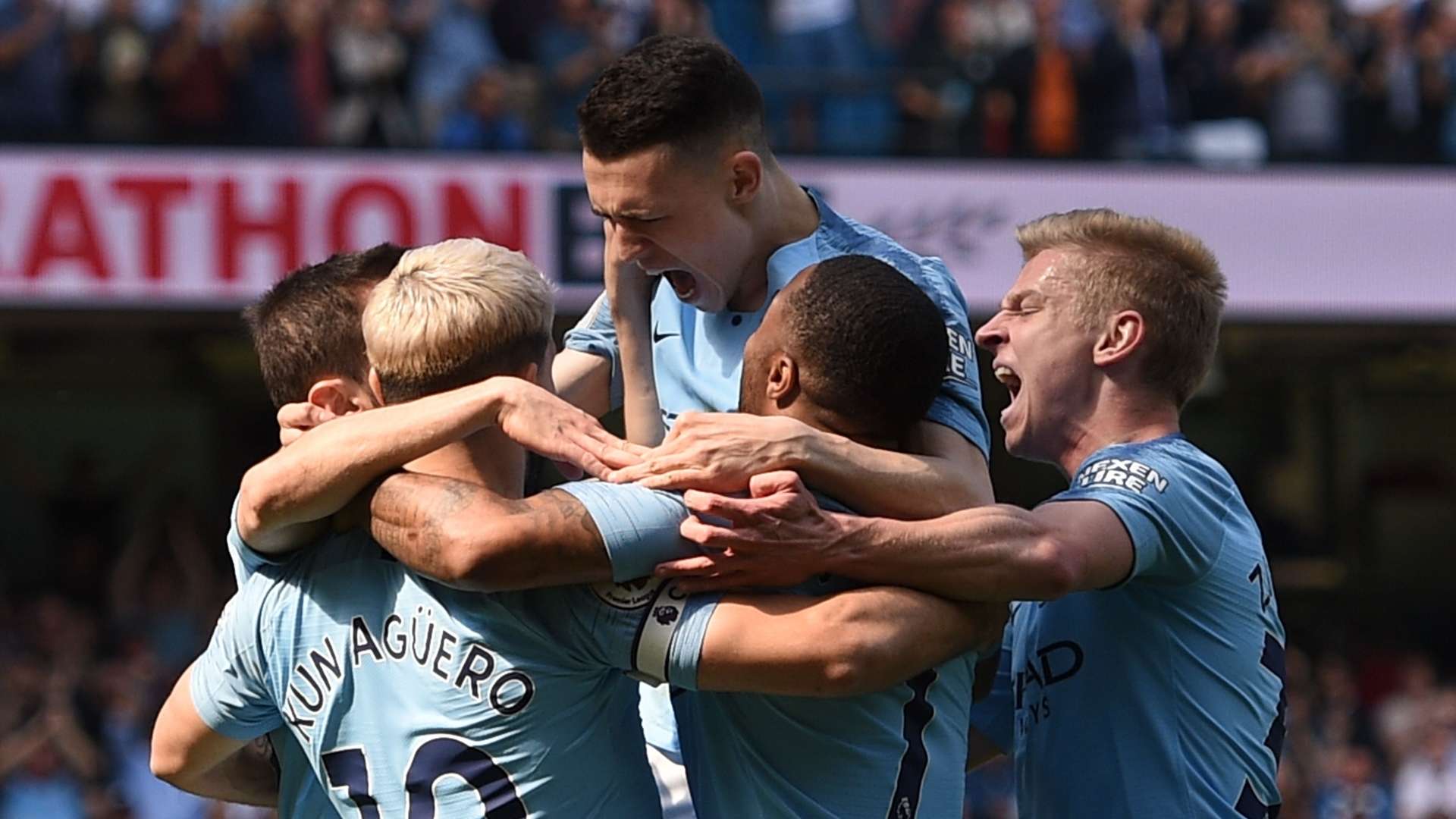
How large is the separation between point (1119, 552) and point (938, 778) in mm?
450

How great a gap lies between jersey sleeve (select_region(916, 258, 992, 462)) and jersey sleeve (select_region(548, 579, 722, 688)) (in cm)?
57

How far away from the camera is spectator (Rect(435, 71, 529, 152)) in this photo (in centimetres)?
1235

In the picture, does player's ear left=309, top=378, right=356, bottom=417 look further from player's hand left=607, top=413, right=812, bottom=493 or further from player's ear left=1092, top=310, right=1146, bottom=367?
player's ear left=1092, top=310, right=1146, bottom=367

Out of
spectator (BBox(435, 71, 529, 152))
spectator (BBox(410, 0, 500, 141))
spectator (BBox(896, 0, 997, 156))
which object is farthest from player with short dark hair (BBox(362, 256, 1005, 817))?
spectator (BBox(896, 0, 997, 156))

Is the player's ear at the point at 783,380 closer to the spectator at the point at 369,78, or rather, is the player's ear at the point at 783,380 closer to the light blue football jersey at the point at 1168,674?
the light blue football jersey at the point at 1168,674

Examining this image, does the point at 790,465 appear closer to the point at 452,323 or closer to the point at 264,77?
the point at 452,323

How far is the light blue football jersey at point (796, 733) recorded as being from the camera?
9.43 ft

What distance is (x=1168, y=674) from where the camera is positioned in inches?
133

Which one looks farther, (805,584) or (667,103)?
(667,103)

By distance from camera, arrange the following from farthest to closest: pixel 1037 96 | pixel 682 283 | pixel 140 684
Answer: pixel 1037 96 < pixel 140 684 < pixel 682 283

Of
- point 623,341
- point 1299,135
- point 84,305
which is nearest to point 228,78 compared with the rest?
point 84,305

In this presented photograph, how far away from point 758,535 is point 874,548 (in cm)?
17

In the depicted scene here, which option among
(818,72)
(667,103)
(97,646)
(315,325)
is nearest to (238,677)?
(315,325)

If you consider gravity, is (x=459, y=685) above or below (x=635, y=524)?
below
